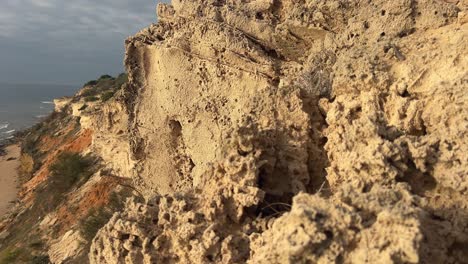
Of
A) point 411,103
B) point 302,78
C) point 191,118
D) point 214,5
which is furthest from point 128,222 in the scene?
point 214,5

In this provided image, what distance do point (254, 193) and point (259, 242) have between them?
507 millimetres

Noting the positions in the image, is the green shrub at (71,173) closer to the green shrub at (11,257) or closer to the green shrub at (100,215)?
the green shrub at (11,257)

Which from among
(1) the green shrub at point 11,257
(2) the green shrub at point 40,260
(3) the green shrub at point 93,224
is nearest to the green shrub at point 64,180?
(1) the green shrub at point 11,257

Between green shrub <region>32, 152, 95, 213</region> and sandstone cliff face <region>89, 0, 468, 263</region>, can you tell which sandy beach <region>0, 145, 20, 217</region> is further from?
sandstone cliff face <region>89, 0, 468, 263</region>

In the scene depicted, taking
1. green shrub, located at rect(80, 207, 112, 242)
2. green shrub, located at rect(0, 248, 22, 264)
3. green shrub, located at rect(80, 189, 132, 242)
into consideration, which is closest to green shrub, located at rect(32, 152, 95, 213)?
green shrub, located at rect(0, 248, 22, 264)

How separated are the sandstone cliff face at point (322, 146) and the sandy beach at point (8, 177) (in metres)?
21.9

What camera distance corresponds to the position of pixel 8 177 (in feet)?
115

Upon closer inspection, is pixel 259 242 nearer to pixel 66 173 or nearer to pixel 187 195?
pixel 187 195

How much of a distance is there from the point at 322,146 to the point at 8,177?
116 ft

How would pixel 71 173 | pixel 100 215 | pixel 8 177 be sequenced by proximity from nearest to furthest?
pixel 100 215, pixel 71 173, pixel 8 177

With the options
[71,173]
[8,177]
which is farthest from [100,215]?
[8,177]

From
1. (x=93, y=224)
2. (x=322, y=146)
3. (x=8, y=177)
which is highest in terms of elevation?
(x=322, y=146)

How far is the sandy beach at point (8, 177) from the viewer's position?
27.9m

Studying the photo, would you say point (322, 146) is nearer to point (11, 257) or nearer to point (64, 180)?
point (11, 257)
